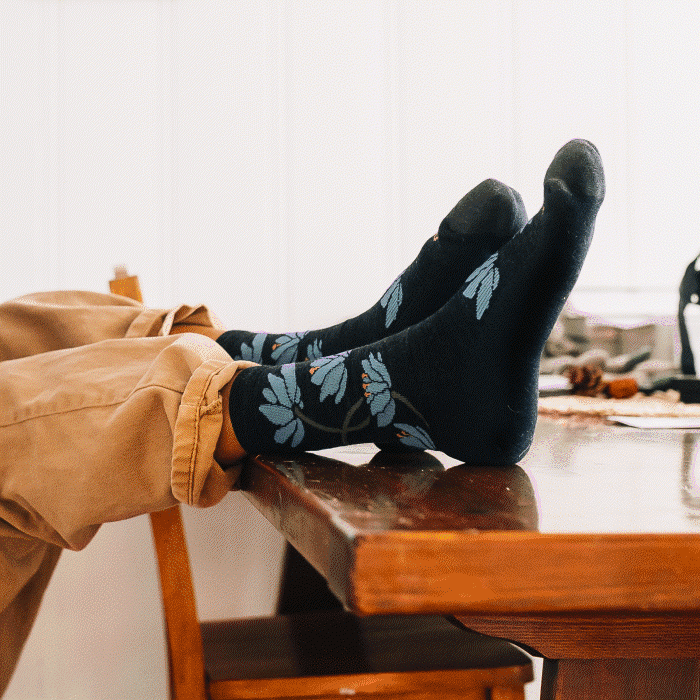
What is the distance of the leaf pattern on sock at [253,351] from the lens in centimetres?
76

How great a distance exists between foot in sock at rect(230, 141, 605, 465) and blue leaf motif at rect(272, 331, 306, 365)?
21cm

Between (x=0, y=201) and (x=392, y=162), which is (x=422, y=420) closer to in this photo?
(x=392, y=162)

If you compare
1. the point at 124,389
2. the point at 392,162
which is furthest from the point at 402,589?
the point at 392,162

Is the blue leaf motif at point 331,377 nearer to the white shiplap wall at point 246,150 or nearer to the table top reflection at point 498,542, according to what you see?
the table top reflection at point 498,542

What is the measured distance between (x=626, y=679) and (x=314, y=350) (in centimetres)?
48

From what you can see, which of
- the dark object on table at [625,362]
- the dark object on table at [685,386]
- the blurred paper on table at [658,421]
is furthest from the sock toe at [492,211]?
the dark object on table at [625,362]

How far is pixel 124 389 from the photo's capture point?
21.1 inches

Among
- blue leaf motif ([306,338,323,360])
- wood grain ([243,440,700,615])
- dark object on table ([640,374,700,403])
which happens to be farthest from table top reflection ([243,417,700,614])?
dark object on table ([640,374,700,403])

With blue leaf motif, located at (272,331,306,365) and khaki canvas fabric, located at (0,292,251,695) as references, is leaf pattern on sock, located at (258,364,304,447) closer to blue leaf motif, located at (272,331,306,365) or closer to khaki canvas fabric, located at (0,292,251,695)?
khaki canvas fabric, located at (0,292,251,695)

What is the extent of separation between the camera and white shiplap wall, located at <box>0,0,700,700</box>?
1.22 metres

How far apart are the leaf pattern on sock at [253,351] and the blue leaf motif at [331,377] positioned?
0.80 feet

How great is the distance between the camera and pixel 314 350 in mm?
742

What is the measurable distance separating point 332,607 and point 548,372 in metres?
A: 0.59

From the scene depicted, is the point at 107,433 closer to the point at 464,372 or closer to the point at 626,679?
the point at 464,372
